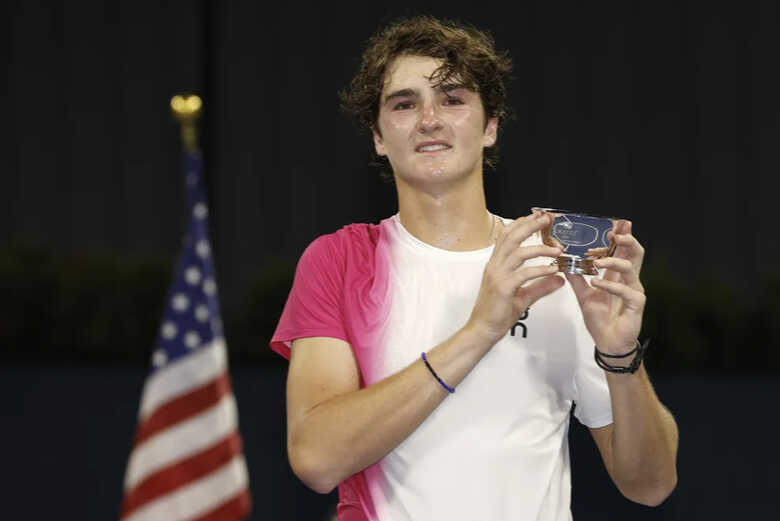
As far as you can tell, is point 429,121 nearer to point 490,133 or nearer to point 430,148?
point 430,148

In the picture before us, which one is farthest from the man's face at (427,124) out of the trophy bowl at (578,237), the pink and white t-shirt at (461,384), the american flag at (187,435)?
the american flag at (187,435)

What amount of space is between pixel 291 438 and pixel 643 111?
5.16m

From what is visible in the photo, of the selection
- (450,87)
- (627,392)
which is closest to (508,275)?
(627,392)

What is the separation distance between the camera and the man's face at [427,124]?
1.71m

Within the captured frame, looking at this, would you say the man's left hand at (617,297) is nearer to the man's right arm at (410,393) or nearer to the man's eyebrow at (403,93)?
the man's right arm at (410,393)

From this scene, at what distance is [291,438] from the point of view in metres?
1.58

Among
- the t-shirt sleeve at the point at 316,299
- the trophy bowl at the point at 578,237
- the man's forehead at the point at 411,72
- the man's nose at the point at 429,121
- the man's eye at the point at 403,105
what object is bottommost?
the t-shirt sleeve at the point at 316,299

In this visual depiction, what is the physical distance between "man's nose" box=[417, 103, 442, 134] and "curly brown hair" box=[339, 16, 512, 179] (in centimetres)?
6

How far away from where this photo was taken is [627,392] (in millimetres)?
1590

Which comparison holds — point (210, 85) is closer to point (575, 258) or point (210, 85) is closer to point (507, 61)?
point (507, 61)

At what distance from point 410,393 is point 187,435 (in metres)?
1.68

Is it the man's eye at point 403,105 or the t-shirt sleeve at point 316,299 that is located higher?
the man's eye at point 403,105

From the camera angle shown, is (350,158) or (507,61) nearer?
(507,61)

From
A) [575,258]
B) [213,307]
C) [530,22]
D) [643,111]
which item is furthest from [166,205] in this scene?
[575,258]
